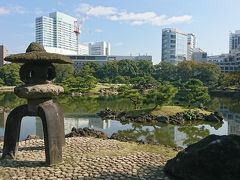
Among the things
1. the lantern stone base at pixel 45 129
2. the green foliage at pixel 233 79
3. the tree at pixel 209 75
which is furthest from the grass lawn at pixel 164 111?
the tree at pixel 209 75

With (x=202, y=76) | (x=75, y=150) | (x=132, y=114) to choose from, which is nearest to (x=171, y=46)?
(x=202, y=76)

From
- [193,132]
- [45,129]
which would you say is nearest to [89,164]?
[45,129]

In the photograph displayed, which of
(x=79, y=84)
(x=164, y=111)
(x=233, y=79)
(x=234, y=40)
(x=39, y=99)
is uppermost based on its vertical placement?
(x=234, y=40)

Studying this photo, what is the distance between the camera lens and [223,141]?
27.3ft

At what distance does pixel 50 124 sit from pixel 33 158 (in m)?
1.53

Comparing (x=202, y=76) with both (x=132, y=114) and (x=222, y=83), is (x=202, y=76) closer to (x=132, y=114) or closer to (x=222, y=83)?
(x=222, y=83)

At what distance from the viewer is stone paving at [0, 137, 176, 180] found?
9.31m

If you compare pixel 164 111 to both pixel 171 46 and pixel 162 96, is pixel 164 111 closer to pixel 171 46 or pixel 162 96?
pixel 162 96

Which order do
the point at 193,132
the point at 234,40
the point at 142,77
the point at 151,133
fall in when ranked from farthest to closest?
the point at 234,40 → the point at 142,77 → the point at 193,132 → the point at 151,133

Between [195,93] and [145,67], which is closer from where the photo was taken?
[195,93]

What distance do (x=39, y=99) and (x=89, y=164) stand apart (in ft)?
8.54

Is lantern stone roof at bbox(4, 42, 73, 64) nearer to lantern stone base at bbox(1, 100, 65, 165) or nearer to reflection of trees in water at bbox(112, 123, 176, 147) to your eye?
lantern stone base at bbox(1, 100, 65, 165)

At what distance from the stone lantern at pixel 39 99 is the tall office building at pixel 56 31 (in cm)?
14916

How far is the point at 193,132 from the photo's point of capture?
2300 cm
